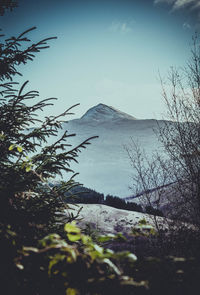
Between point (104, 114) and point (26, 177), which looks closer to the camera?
point (26, 177)

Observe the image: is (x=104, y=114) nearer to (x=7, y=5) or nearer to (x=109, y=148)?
(x=109, y=148)

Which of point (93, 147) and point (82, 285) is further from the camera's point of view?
point (93, 147)

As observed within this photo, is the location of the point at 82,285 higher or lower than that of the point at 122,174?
higher

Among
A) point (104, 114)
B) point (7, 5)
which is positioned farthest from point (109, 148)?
point (7, 5)

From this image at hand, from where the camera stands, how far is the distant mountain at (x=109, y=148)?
3070 cm

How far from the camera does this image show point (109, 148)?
41438 millimetres

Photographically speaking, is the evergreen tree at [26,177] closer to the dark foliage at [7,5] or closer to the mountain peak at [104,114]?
the dark foliage at [7,5]

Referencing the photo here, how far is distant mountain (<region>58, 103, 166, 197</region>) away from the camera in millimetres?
30703

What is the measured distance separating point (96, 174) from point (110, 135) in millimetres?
16546

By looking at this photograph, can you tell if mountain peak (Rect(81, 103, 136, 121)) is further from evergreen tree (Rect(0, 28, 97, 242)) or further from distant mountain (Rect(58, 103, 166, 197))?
evergreen tree (Rect(0, 28, 97, 242))

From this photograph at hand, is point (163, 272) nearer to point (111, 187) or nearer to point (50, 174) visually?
point (50, 174)

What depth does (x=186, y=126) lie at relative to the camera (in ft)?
24.3

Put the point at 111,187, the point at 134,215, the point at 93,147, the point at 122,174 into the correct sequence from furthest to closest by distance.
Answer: the point at 93,147 < the point at 122,174 < the point at 111,187 < the point at 134,215

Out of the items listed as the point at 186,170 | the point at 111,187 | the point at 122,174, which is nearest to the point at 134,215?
the point at 186,170
